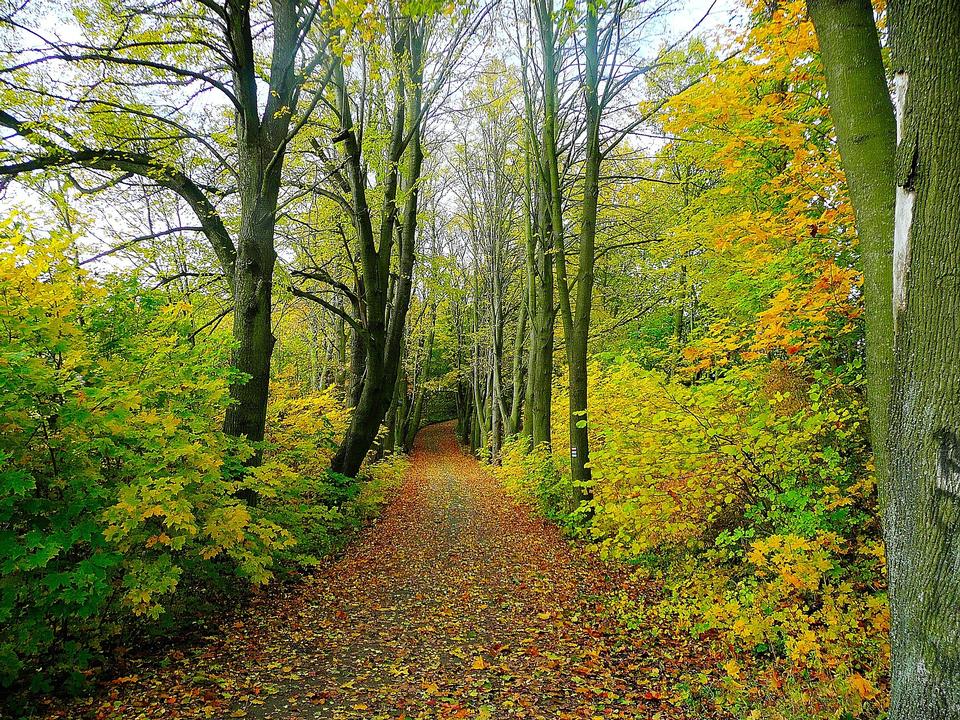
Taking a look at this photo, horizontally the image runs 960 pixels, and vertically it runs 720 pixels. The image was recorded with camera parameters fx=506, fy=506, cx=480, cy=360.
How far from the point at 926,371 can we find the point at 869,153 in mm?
1228

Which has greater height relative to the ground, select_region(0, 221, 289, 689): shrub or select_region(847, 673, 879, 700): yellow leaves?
select_region(0, 221, 289, 689): shrub

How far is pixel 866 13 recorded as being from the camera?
107 inches

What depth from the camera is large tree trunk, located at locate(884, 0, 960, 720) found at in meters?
2.12

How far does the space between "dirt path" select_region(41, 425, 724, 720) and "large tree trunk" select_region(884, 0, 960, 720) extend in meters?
1.91

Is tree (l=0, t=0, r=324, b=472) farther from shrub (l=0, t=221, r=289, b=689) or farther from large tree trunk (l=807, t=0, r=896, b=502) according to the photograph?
large tree trunk (l=807, t=0, r=896, b=502)

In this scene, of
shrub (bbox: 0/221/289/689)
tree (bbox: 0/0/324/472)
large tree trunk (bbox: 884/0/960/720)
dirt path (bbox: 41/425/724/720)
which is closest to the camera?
large tree trunk (bbox: 884/0/960/720)

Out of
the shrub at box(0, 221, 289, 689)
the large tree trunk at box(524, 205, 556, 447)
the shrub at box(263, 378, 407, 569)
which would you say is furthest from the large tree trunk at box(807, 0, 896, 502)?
the large tree trunk at box(524, 205, 556, 447)

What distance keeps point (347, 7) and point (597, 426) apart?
6.82 m

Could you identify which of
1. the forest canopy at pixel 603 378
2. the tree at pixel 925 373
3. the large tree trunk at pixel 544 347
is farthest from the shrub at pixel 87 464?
the large tree trunk at pixel 544 347

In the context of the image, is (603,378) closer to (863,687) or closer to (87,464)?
(863,687)

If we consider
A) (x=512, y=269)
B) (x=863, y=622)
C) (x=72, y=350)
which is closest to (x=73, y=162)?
(x=72, y=350)

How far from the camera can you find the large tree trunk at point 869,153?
8.41ft

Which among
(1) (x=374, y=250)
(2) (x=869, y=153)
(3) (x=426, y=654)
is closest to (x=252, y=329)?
(1) (x=374, y=250)

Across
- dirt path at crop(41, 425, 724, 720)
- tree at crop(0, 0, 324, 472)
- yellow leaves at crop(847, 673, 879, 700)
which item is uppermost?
tree at crop(0, 0, 324, 472)
